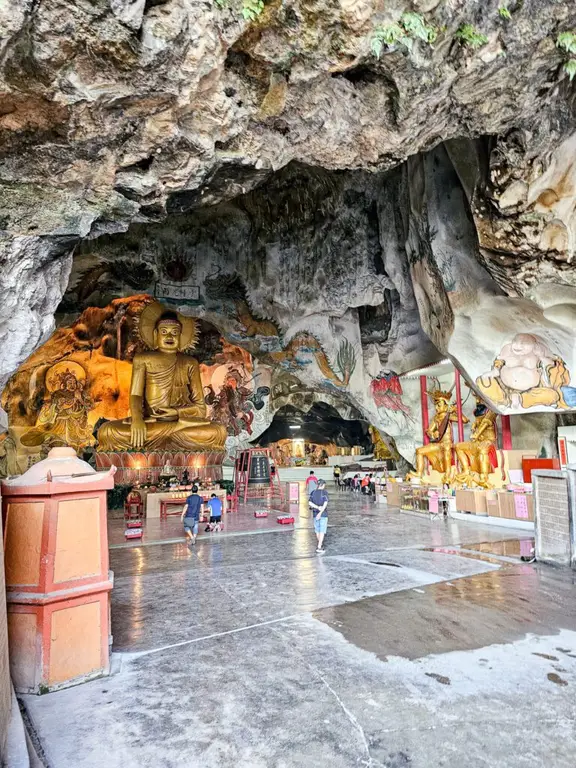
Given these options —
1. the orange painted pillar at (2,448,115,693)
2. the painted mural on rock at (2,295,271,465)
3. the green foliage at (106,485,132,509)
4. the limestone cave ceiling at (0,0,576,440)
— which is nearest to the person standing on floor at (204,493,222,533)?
the limestone cave ceiling at (0,0,576,440)

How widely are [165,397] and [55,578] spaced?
537 inches

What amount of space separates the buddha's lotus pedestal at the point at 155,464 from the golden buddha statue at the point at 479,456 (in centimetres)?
773

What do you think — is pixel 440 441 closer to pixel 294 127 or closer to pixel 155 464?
pixel 155 464

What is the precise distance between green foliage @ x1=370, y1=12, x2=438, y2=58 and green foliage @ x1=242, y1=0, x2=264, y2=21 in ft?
3.57

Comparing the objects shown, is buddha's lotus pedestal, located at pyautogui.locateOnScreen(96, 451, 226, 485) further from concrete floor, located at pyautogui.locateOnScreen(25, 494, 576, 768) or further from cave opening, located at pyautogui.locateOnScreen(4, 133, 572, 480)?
concrete floor, located at pyautogui.locateOnScreen(25, 494, 576, 768)

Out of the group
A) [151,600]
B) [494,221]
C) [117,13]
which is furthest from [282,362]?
[117,13]

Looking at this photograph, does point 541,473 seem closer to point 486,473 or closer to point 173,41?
point 486,473

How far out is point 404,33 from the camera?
14.0 feet

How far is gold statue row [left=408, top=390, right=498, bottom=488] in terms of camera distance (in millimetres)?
11422

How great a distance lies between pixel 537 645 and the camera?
11.6 feet

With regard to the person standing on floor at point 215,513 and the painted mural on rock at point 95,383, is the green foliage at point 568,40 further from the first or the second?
the painted mural on rock at point 95,383

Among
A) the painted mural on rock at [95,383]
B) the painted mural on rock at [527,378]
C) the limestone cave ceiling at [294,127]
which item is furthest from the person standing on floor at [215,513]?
the painted mural on rock at [95,383]

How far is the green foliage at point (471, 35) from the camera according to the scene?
4.45 m

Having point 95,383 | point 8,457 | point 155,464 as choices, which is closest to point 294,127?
point 155,464
